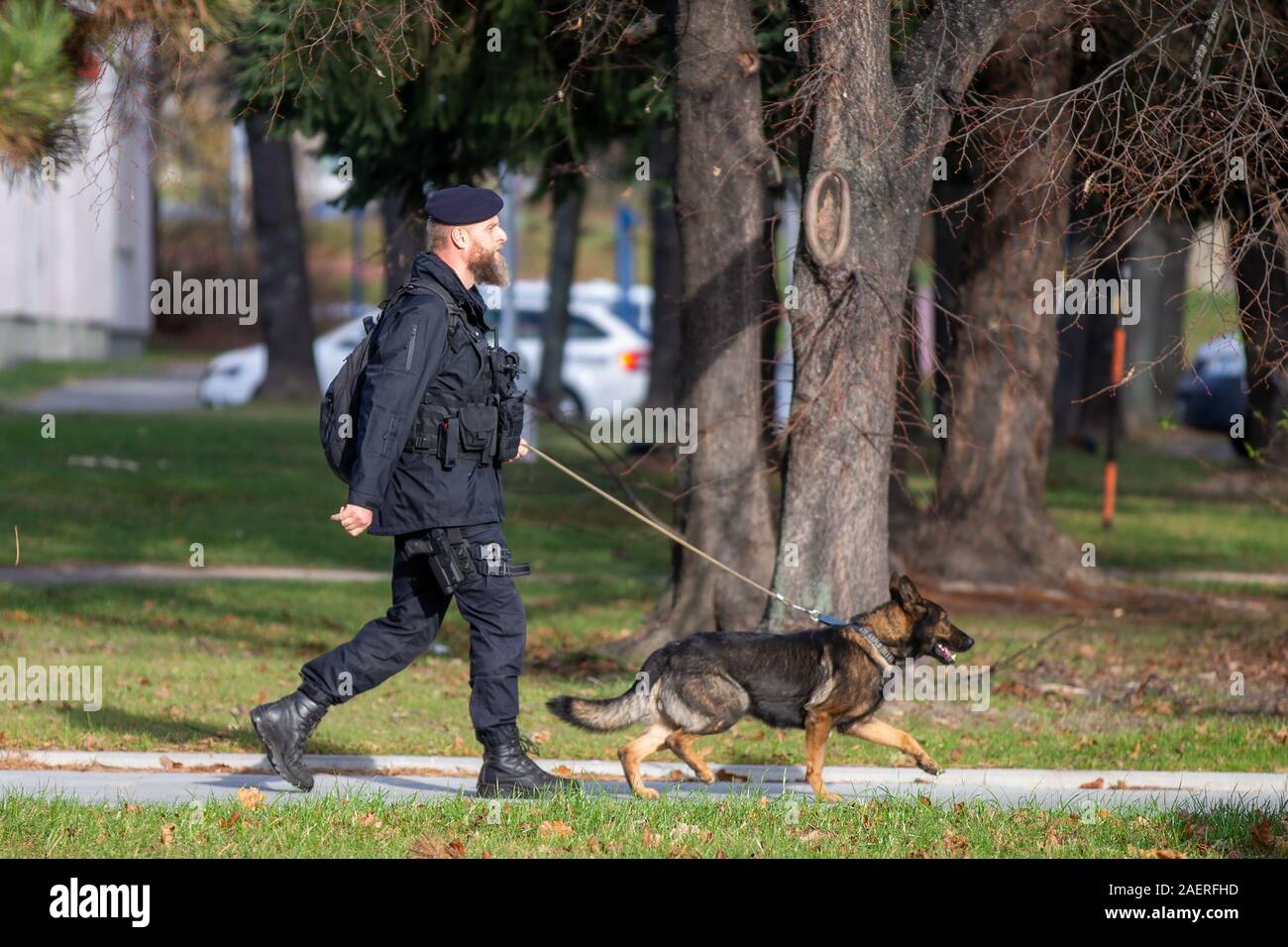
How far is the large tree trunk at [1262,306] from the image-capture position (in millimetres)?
8242

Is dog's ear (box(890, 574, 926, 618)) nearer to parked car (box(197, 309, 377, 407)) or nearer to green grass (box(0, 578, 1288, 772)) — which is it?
green grass (box(0, 578, 1288, 772))

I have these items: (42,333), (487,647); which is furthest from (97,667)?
(42,333)

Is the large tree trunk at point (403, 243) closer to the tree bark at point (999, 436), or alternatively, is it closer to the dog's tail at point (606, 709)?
the dog's tail at point (606, 709)

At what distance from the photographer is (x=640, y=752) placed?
694 centimetres

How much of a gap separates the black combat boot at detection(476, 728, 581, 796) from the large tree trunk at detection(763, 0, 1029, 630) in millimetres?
2617

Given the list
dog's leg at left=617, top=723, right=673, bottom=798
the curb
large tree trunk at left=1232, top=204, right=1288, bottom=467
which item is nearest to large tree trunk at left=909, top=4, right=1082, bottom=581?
large tree trunk at left=1232, top=204, right=1288, bottom=467

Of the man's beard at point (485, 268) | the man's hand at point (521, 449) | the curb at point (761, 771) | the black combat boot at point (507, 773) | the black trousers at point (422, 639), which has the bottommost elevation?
the curb at point (761, 771)

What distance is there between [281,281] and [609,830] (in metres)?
24.2

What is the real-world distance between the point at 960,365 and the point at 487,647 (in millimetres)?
8434

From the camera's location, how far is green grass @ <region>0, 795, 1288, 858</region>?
5.68m

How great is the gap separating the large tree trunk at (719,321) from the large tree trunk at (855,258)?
105 cm

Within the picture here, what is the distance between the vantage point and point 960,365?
14.2 m

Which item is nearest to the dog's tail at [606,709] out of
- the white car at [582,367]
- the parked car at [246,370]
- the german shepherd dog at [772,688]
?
the german shepherd dog at [772,688]
